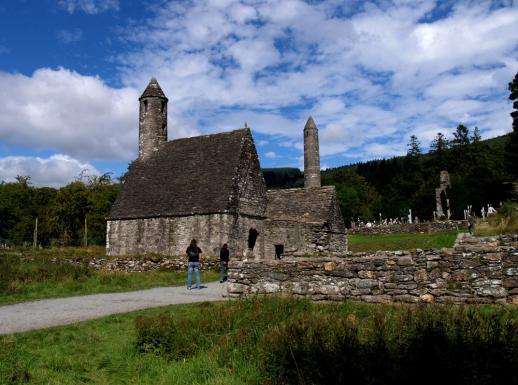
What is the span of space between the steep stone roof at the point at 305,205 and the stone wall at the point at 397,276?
1613 cm

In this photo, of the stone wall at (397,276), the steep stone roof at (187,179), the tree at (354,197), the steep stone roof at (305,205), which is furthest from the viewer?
the tree at (354,197)

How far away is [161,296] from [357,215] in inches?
2900

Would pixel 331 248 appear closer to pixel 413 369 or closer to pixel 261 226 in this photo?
pixel 261 226

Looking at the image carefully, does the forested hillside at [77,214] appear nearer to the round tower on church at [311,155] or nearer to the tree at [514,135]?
the round tower on church at [311,155]

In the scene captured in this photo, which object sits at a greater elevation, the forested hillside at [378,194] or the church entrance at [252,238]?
the forested hillside at [378,194]

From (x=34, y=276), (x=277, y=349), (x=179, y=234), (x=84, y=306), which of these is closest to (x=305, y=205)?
(x=179, y=234)

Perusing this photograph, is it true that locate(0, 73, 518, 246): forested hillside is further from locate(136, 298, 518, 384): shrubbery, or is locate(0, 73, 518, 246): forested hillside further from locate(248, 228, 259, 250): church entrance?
locate(136, 298, 518, 384): shrubbery

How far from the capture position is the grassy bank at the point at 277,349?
17.6 ft

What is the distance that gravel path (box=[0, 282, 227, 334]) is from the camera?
10.4 meters

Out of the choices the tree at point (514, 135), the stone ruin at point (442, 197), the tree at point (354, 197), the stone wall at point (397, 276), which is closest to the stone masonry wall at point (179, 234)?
the stone wall at point (397, 276)

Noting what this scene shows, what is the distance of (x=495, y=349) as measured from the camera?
531cm

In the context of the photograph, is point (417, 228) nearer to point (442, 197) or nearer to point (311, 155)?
point (311, 155)

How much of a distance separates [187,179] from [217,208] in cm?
413

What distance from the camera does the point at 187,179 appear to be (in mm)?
29469
